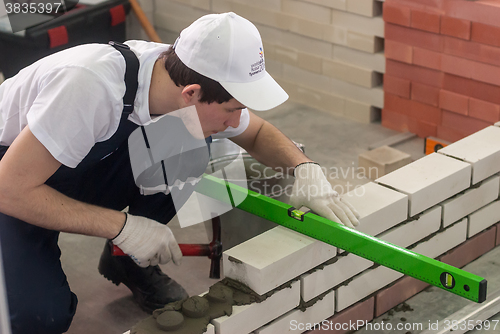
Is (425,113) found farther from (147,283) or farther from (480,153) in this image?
(147,283)

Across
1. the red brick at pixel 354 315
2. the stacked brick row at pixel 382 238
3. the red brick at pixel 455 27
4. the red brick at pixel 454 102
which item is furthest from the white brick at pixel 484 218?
the red brick at pixel 455 27

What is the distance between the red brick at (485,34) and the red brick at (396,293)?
1.85m

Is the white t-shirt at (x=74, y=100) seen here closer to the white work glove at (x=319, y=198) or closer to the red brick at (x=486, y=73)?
the white work glove at (x=319, y=198)

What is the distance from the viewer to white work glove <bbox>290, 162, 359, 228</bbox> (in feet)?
8.16

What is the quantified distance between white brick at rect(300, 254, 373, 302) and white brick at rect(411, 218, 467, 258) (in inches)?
13.4

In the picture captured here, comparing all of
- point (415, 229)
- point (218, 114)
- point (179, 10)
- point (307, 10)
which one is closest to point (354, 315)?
point (415, 229)

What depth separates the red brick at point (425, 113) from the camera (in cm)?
459

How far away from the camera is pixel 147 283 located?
3002 mm

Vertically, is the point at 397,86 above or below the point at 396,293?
above

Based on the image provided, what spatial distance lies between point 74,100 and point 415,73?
3.12m

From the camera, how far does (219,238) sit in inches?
113

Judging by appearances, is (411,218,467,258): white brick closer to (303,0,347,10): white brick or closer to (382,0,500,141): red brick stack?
(382,0,500,141): red brick stack

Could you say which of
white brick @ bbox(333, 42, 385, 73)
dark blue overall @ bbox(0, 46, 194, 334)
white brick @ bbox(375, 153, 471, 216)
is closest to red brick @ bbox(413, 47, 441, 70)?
white brick @ bbox(333, 42, 385, 73)

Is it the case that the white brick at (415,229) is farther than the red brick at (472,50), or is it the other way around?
the red brick at (472,50)
